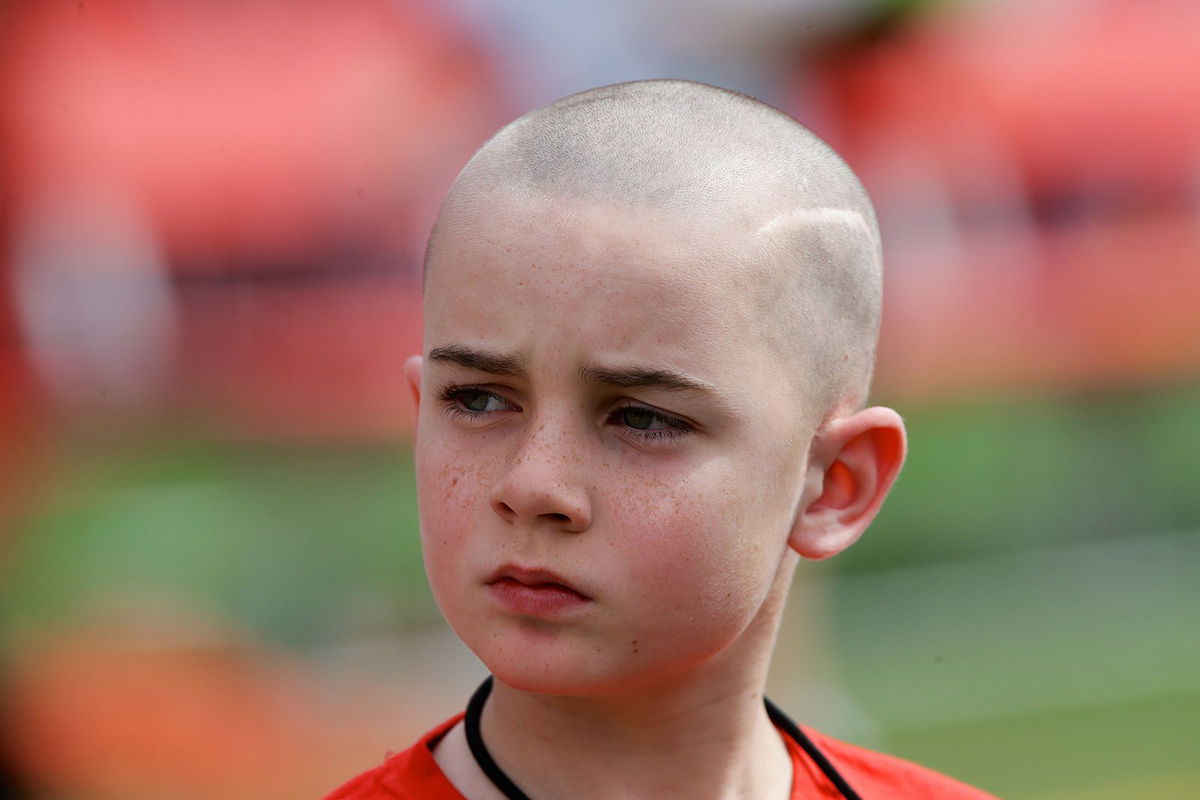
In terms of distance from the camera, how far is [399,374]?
3256mm

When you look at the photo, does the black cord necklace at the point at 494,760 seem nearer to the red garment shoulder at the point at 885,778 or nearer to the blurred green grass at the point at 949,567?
the red garment shoulder at the point at 885,778

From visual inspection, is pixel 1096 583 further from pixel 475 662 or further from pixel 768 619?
pixel 768 619

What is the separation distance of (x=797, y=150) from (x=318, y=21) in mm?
2026

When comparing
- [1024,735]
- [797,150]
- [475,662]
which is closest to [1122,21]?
[1024,735]

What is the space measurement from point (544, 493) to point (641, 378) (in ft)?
0.40

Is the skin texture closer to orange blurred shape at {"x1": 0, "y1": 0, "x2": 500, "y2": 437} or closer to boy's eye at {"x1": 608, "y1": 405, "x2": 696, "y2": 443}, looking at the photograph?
boy's eye at {"x1": 608, "y1": 405, "x2": 696, "y2": 443}

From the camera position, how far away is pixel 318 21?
310 centimetres

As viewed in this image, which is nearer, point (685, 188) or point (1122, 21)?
point (685, 188)

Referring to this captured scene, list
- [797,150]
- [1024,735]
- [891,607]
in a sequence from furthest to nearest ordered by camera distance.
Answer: [891,607] < [1024,735] < [797,150]

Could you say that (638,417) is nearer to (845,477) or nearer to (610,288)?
(610,288)

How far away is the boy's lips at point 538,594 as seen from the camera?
1154 mm

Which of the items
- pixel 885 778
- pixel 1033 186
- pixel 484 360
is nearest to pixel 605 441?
pixel 484 360

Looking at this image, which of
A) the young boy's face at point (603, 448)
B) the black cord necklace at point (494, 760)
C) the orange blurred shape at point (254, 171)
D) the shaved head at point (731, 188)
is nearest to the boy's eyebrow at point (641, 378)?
the young boy's face at point (603, 448)

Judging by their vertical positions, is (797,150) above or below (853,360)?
above
